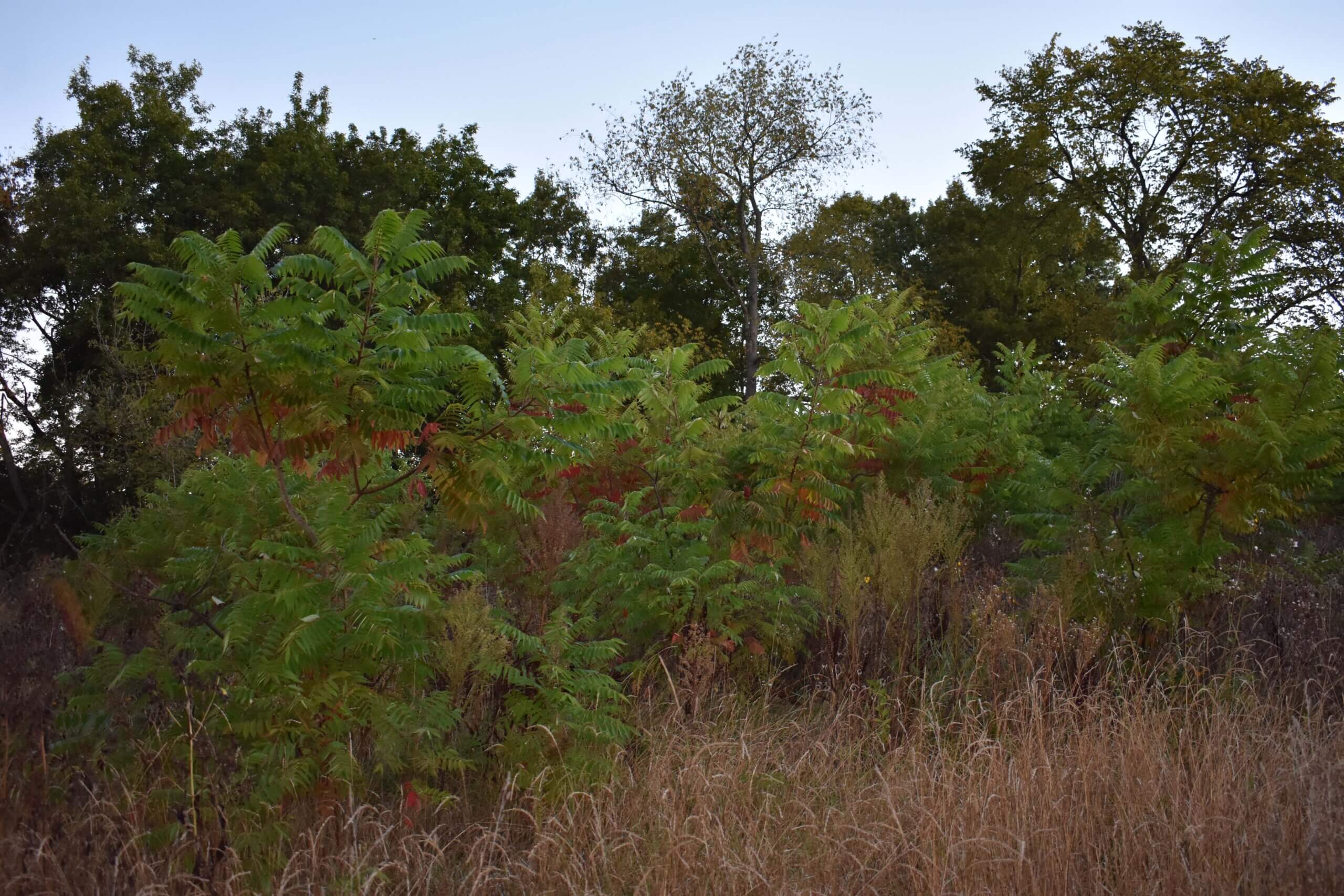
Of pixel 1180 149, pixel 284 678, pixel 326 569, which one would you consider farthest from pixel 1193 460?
pixel 1180 149

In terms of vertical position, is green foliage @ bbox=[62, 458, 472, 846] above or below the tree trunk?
below

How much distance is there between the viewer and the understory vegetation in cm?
Result: 322

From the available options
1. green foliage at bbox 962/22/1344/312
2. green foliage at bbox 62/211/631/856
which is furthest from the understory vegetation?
green foliage at bbox 962/22/1344/312

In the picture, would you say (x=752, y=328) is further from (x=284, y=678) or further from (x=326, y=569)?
(x=284, y=678)

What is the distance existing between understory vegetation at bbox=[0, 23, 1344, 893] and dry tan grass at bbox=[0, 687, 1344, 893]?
0.02 meters

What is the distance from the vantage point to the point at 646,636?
18.0 feet

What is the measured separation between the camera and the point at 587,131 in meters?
28.3

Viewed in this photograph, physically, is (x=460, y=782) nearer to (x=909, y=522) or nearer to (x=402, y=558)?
(x=402, y=558)

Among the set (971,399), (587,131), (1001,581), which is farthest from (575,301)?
(1001,581)

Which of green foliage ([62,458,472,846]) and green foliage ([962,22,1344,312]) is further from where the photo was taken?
green foliage ([962,22,1344,312])

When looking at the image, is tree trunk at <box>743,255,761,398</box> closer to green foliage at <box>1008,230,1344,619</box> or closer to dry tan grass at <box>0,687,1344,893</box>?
green foliage at <box>1008,230,1344,619</box>

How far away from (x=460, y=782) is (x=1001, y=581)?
3530 mm

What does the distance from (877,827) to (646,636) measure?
2.28 m

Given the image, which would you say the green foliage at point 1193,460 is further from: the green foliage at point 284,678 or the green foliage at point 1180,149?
the green foliage at point 1180,149
